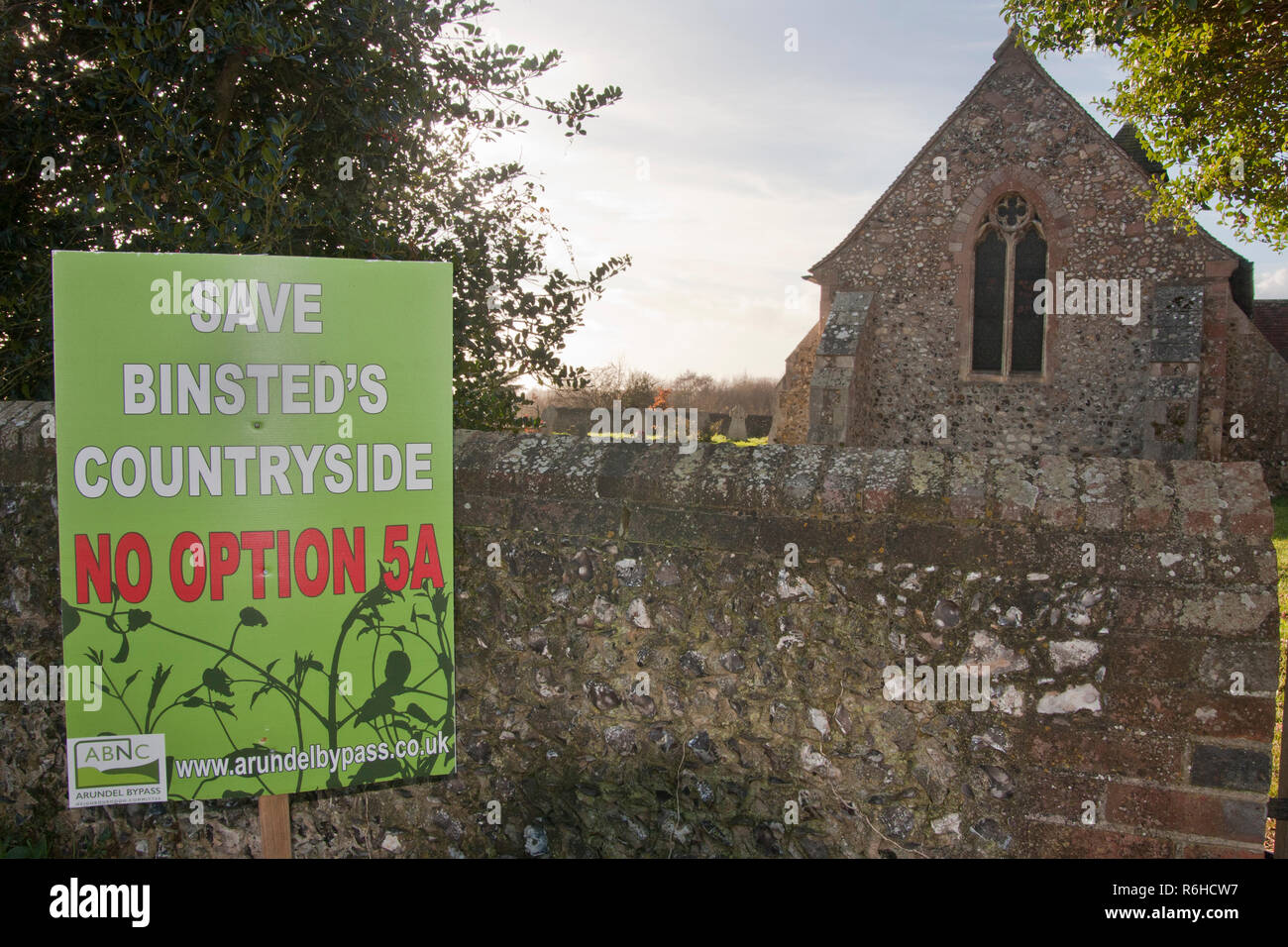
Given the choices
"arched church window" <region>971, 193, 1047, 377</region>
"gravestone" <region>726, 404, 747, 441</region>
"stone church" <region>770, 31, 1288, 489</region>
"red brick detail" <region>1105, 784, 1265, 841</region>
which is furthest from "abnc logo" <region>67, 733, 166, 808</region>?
"gravestone" <region>726, 404, 747, 441</region>

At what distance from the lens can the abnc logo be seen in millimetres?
2488

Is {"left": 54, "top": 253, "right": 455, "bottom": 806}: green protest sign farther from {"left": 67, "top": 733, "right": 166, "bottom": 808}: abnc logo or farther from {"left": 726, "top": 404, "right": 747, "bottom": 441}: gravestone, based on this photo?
{"left": 726, "top": 404, "right": 747, "bottom": 441}: gravestone

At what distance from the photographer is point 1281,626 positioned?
3357 millimetres

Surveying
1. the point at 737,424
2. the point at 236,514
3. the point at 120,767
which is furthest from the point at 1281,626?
the point at 737,424

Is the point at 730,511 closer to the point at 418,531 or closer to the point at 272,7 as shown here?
the point at 418,531

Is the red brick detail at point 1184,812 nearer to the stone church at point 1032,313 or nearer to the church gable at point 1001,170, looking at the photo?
the stone church at point 1032,313

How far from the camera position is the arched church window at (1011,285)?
13312mm

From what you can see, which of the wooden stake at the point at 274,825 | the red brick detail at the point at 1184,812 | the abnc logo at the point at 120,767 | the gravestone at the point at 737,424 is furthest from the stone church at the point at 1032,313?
the gravestone at the point at 737,424

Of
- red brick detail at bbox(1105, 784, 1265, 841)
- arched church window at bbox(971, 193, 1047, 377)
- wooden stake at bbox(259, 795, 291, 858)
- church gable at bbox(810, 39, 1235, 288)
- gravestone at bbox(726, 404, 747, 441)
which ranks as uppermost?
church gable at bbox(810, 39, 1235, 288)

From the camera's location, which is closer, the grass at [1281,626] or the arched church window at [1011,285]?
the grass at [1281,626]

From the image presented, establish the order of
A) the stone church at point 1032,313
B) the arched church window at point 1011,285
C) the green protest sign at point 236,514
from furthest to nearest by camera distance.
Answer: the arched church window at point 1011,285 → the stone church at point 1032,313 → the green protest sign at point 236,514

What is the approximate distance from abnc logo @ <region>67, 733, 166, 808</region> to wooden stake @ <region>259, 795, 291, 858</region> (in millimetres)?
317

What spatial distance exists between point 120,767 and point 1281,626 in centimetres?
456

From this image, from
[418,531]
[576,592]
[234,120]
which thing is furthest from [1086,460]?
[234,120]
